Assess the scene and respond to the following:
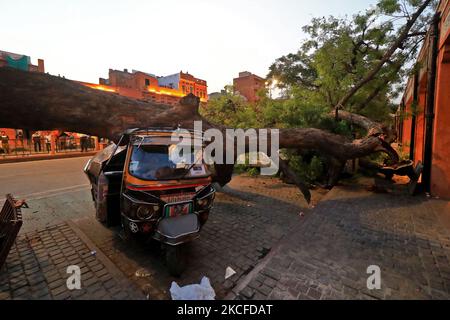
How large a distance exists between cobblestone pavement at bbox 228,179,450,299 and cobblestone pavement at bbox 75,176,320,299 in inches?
11.5

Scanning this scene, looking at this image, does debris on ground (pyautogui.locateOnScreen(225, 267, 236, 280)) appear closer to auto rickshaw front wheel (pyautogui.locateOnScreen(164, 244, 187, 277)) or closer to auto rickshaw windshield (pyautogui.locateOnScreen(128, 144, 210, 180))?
auto rickshaw front wheel (pyautogui.locateOnScreen(164, 244, 187, 277))

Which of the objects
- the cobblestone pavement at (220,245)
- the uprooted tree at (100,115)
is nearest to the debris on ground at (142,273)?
the cobblestone pavement at (220,245)

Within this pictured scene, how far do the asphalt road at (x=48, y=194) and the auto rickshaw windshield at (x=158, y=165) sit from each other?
3200 mm

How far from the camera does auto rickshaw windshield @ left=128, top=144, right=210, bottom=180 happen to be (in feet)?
10.6

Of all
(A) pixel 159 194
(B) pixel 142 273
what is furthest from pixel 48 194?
(A) pixel 159 194

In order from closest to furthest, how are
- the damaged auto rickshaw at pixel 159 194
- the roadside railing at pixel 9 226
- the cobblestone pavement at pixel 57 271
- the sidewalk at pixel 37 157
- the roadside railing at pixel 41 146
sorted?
the cobblestone pavement at pixel 57 271
the roadside railing at pixel 9 226
the damaged auto rickshaw at pixel 159 194
the sidewalk at pixel 37 157
the roadside railing at pixel 41 146

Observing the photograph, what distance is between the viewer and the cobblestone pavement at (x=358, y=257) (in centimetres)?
280

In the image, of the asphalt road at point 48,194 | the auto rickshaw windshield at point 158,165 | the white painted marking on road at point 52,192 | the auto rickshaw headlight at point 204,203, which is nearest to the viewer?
the auto rickshaw windshield at point 158,165

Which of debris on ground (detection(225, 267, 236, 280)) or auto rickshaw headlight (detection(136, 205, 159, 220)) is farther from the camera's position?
debris on ground (detection(225, 267, 236, 280))

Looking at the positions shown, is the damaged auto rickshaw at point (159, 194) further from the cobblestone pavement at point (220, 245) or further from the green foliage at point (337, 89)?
the green foliage at point (337, 89)

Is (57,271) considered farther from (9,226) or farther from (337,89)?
(337,89)

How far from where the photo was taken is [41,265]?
10.9 ft

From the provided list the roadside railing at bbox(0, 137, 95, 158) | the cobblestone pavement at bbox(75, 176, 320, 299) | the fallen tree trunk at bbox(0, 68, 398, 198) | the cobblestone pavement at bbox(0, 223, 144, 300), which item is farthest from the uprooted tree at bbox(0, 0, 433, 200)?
the roadside railing at bbox(0, 137, 95, 158)

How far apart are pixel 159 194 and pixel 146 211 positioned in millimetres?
285
